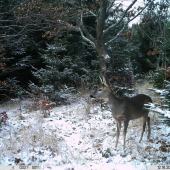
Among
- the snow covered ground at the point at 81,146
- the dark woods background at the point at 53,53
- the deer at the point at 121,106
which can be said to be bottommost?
the snow covered ground at the point at 81,146

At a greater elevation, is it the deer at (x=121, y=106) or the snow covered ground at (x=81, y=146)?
the deer at (x=121, y=106)

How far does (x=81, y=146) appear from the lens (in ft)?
16.2

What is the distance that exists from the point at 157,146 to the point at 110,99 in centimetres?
157

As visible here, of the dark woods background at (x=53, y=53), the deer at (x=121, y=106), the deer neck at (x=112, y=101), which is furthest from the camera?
the dark woods background at (x=53, y=53)

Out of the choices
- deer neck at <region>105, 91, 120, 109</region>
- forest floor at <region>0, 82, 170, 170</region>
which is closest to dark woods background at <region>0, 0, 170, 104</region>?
forest floor at <region>0, 82, 170, 170</region>

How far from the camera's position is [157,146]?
4.53 metres

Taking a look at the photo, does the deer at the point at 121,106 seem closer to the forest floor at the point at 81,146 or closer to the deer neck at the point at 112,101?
the deer neck at the point at 112,101

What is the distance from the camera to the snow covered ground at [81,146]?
4.00 m

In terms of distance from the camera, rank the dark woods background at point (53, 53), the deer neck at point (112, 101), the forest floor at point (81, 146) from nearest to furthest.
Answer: the forest floor at point (81, 146)
the deer neck at point (112, 101)
the dark woods background at point (53, 53)

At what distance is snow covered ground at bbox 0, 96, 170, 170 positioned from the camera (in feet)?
13.1

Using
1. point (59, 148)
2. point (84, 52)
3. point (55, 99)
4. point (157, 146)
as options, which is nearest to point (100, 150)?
point (59, 148)

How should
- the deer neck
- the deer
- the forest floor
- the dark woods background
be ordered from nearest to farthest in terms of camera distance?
1. the forest floor
2. the deer
3. the deer neck
4. the dark woods background

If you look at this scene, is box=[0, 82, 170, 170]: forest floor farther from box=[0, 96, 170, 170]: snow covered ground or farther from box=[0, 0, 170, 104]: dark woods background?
box=[0, 0, 170, 104]: dark woods background

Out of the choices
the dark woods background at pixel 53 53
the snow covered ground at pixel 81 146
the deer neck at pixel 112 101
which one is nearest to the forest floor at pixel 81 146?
the snow covered ground at pixel 81 146
